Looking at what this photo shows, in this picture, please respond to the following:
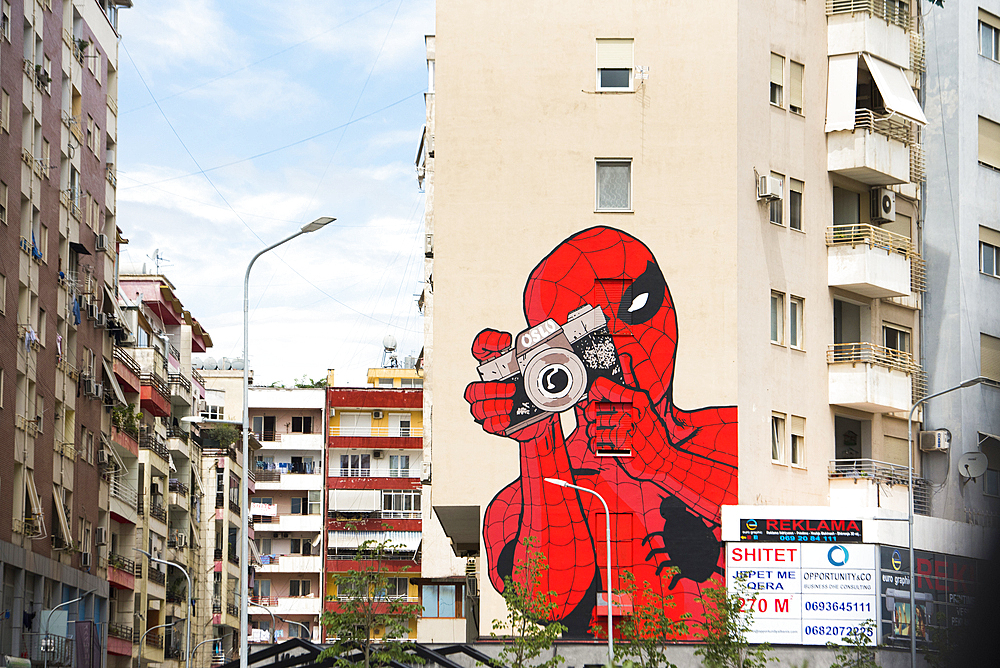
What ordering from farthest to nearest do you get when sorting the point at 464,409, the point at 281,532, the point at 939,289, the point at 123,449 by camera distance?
the point at 281,532, the point at 123,449, the point at 939,289, the point at 464,409

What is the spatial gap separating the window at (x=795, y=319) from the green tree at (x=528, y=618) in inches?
419

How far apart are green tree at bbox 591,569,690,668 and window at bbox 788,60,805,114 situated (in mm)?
15365

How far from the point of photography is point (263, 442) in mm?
106062

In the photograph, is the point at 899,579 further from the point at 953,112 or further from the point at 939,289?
the point at 953,112

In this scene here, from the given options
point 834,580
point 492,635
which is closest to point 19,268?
point 492,635

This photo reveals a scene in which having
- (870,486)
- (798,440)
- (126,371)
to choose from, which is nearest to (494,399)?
(798,440)

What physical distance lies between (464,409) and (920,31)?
21.0 meters

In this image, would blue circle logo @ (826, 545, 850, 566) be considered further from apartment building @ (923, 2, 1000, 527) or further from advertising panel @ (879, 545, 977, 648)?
apartment building @ (923, 2, 1000, 527)

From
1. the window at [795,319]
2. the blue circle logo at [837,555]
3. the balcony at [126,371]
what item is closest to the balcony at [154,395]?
the balcony at [126,371]

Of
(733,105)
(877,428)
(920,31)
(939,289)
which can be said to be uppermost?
(920,31)

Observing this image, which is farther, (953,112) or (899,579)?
(953,112)

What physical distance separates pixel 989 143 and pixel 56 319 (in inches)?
1364

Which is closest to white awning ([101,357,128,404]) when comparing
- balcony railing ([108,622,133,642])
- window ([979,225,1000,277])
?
balcony railing ([108,622,133,642])

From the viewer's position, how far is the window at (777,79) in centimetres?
4484
